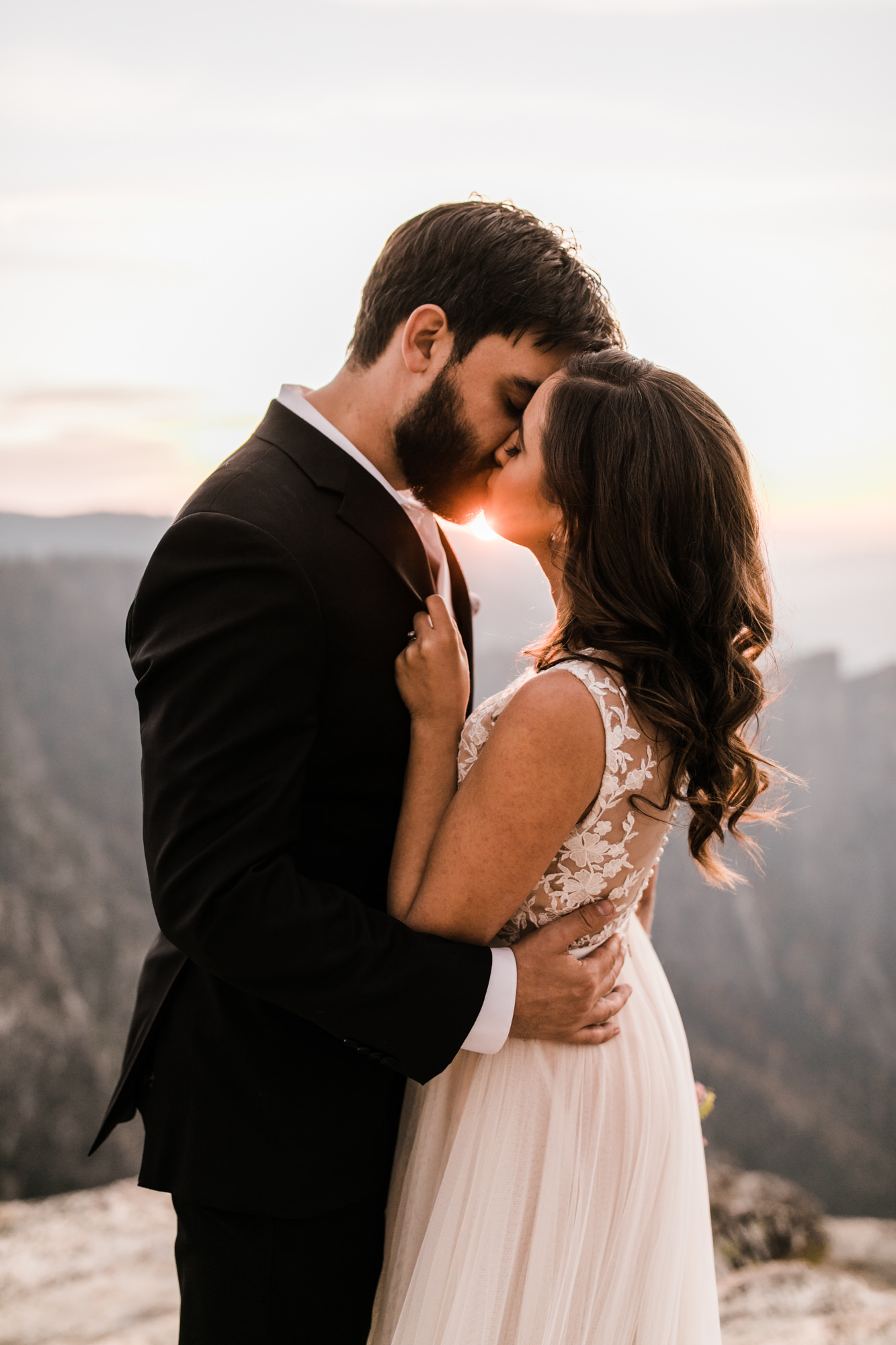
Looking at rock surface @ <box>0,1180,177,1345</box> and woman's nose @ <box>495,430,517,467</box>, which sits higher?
woman's nose @ <box>495,430,517,467</box>

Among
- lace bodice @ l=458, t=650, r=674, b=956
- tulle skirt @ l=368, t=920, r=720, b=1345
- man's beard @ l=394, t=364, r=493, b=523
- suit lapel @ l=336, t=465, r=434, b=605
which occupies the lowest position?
tulle skirt @ l=368, t=920, r=720, b=1345

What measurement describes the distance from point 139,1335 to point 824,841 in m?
3.64

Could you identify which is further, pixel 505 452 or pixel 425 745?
pixel 505 452

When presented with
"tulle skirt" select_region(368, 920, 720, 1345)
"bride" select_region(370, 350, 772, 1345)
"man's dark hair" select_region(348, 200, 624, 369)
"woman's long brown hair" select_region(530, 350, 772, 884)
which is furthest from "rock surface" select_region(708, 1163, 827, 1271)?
"man's dark hair" select_region(348, 200, 624, 369)

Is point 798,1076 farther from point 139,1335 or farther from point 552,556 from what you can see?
point 552,556

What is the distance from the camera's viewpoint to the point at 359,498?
1.35 m

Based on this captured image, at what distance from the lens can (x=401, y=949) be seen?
3.92 ft

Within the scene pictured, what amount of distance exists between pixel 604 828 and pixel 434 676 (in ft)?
1.19

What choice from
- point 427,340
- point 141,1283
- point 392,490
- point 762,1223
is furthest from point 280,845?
point 762,1223

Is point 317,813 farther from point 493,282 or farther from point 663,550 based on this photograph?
point 493,282

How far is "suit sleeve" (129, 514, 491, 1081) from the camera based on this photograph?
1104 millimetres

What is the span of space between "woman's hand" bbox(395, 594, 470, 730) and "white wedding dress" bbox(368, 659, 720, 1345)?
61 millimetres

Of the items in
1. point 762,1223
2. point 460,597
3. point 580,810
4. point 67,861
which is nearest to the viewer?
point 580,810

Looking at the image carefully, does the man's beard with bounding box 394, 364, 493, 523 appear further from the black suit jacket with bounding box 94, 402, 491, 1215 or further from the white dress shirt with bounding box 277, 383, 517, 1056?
the black suit jacket with bounding box 94, 402, 491, 1215
